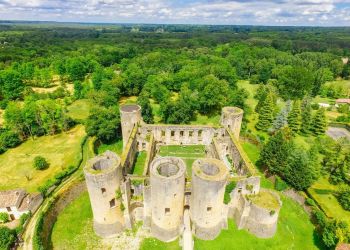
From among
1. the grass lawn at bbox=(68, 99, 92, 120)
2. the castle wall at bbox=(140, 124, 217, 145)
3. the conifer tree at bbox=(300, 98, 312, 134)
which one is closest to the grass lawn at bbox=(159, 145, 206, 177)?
the castle wall at bbox=(140, 124, 217, 145)

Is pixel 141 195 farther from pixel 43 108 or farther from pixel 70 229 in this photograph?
pixel 43 108

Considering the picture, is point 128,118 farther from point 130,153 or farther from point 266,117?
point 266,117

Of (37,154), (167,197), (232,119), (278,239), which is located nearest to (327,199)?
(278,239)

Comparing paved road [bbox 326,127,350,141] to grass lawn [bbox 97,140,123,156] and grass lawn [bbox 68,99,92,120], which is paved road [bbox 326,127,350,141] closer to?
grass lawn [bbox 97,140,123,156]

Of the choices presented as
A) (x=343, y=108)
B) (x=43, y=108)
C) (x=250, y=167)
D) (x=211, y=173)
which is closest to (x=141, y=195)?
(x=211, y=173)

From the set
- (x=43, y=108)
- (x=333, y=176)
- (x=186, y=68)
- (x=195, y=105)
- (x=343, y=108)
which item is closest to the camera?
(x=333, y=176)

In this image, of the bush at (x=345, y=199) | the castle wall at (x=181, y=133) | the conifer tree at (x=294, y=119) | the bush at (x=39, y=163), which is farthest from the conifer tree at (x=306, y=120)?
the bush at (x=39, y=163)
